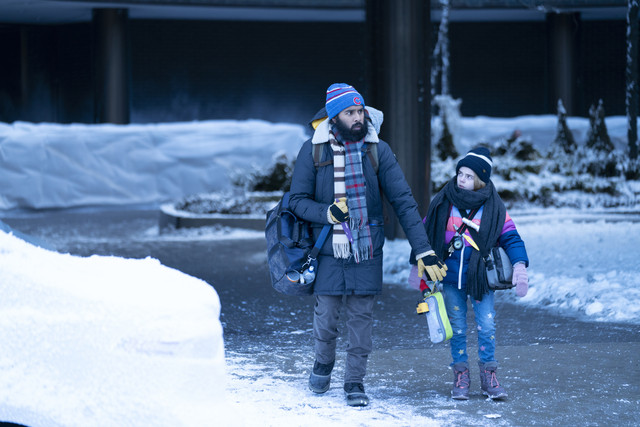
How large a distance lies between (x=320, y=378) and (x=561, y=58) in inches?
969

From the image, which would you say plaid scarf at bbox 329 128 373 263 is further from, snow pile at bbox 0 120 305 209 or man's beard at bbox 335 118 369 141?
snow pile at bbox 0 120 305 209

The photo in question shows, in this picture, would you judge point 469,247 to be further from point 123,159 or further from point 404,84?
point 123,159

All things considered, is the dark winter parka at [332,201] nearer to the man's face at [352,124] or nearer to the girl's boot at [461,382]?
the man's face at [352,124]

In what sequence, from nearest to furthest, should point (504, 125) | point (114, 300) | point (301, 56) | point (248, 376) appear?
point (114, 300)
point (248, 376)
point (504, 125)
point (301, 56)

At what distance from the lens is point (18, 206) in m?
17.5

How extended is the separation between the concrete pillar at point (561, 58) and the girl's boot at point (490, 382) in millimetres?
24037

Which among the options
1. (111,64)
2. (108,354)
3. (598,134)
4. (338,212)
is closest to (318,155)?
(338,212)

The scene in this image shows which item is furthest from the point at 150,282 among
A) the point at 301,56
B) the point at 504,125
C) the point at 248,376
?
the point at 301,56

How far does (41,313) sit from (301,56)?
26.6m

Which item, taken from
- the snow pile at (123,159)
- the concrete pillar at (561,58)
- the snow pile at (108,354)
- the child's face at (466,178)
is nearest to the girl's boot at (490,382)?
the child's face at (466,178)

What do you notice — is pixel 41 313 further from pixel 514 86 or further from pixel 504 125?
pixel 514 86

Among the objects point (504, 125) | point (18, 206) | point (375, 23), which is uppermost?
point (375, 23)

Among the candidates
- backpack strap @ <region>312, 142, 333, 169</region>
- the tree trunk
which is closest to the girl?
backpack strap @ <region>312, 142, 333, 169</region>

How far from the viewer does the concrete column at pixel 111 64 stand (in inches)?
1024
